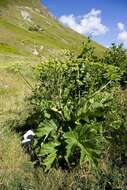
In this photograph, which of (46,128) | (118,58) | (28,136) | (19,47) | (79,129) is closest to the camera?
(79,129)

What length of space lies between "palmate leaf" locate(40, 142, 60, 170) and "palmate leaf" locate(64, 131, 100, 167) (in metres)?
0.26

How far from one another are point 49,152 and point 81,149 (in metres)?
0.70

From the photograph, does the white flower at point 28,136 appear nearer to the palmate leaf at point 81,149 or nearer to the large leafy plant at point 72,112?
the large leafy plant at point 72,112

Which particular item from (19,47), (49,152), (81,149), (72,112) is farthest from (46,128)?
(19,47)

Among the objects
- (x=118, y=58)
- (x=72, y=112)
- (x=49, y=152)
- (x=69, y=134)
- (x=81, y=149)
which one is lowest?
(x=49, y=152)

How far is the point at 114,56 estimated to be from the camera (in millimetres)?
16625

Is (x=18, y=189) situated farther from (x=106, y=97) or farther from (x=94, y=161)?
(x=106, y=97)

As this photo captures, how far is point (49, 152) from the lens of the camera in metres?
7.69

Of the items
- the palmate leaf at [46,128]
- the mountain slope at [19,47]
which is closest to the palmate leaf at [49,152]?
the palmate leaf at [46,128]

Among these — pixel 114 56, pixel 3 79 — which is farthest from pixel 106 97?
pixel 3 79

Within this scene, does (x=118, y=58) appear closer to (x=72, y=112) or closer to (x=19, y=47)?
(x=72, y=112)

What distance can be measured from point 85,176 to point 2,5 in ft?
583

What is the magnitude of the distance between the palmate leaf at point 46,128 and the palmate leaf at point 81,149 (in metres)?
0.48

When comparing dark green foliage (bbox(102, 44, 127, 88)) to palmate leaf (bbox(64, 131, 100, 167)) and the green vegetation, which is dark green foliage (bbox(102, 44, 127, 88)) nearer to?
the green vegetation
